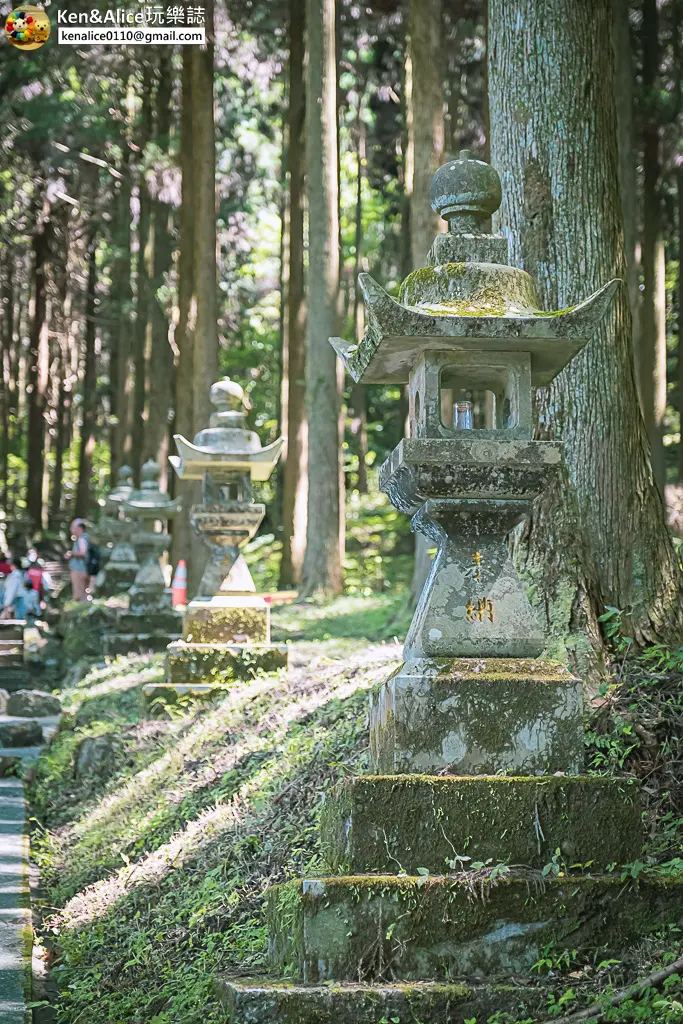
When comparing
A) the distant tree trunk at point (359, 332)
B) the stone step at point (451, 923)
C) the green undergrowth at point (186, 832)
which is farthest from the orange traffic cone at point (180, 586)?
the stone step at point (451, 923)

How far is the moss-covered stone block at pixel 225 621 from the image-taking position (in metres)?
10.6

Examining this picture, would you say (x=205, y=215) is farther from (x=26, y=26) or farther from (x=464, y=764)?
(x=464, y=764)

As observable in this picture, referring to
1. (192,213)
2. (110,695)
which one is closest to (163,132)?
(192,213)

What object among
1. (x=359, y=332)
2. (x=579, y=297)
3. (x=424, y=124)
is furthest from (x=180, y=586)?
(x=579, y=297)

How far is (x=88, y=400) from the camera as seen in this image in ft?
126

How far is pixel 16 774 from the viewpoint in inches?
439

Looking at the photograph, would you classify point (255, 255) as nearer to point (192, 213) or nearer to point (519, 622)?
point (192, 213)

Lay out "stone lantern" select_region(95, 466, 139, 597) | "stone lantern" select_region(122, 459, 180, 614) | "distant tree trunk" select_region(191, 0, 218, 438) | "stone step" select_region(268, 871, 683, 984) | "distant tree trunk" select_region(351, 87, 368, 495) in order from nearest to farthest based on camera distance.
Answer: "stone step" select_region(268, 871, 683, 984), "stone lantern" select_region(122, 459, 180, 614), "distant tree trunk" select_region(191, 0, 218, 438), "stone lantern" select_region(95, 466, 139, 597), "distant tree trunk" select_region(351, 87, 368, 495)

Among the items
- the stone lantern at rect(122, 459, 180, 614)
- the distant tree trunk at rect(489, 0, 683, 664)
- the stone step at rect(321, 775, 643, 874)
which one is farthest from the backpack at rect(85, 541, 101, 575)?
the stone step at rect(321, 775, 643, 874)

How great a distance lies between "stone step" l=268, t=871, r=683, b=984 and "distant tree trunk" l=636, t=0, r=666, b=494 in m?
14.4

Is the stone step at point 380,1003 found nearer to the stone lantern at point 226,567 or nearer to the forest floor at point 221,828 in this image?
the forest floor at point 221,828

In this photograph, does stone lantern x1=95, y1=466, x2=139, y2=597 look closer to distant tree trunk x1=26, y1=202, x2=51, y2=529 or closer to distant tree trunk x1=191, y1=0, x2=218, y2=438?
distant tree trunk x1=191, y1=0, x2=218, y2=438

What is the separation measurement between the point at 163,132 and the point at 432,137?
13.0m

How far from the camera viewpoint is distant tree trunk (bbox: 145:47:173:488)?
2491 cm
